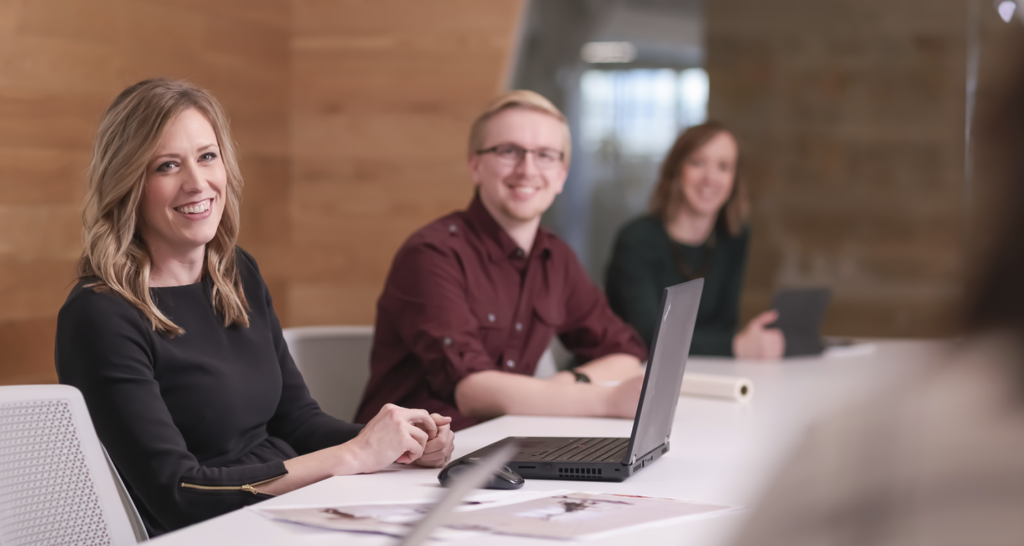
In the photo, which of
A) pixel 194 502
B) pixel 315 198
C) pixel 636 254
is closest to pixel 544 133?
pixel 636 254

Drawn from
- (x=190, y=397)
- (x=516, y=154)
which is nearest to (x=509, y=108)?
(x=516, y=154)

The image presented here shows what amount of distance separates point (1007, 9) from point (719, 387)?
5.63 ft

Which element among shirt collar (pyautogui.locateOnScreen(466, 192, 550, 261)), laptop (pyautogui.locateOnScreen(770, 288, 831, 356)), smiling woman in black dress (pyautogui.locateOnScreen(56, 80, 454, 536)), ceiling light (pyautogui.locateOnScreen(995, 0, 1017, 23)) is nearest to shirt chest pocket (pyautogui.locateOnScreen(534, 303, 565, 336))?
shirt collar (pyautogui.locateOnScreen(466, 192, 550, 261))

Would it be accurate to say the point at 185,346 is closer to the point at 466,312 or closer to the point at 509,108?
the point at 466,312

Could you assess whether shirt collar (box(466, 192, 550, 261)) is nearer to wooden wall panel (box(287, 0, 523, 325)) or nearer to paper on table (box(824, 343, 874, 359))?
paper on table (box(824, 343, 874, 359))

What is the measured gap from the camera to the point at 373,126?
3707mm

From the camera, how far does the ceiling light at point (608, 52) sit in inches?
154

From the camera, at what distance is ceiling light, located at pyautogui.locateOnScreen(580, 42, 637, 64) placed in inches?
154

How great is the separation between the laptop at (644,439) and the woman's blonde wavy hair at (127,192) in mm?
531

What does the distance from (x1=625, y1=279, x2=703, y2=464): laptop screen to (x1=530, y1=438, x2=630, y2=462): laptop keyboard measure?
3 centimetres

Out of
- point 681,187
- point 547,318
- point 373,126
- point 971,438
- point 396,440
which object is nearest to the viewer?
point 971,438

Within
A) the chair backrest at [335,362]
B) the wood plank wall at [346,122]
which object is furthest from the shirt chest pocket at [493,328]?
the wood plank wall at [346,122]

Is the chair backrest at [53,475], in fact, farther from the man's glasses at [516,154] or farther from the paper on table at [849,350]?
the paper on table at [849,350]

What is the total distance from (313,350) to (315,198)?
5.94 feet
